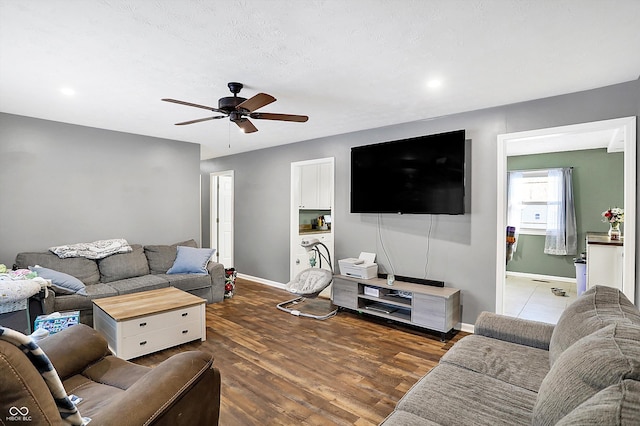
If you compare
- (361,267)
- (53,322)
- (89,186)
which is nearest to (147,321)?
(53,322)

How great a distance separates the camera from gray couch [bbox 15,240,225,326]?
3502mm

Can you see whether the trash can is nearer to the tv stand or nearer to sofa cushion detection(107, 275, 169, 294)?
the tv stand

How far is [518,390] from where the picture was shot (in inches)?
62.4

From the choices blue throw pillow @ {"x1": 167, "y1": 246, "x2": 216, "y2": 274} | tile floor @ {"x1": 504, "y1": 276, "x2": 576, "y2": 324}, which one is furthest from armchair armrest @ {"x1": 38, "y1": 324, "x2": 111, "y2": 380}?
tile floor @ {"x1": 504, "y1": 276, "x2": 576, "y2": 324}

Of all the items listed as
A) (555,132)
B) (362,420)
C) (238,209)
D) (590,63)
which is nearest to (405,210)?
(555,132)

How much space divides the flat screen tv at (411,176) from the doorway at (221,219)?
Answer: 3.81m

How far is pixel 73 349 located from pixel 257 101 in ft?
6.51

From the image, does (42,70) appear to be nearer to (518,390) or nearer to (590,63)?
(518,390)

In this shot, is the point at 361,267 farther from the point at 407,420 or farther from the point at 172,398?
the point at 172,398

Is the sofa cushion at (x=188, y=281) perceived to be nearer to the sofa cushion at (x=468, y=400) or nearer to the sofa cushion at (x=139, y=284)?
the sofa cushion at (x=139, y=284)

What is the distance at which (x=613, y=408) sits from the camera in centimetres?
79

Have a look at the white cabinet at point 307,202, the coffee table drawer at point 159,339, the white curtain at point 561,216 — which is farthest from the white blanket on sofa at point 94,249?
the white curtain at point 561,216

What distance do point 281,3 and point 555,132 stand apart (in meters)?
2.91

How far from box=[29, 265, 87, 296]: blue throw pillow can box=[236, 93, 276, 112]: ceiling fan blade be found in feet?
8.99
